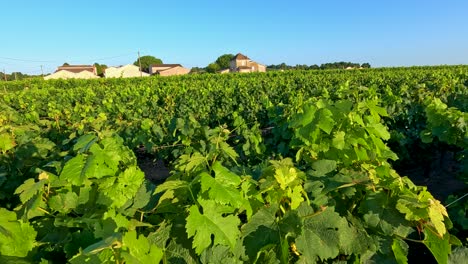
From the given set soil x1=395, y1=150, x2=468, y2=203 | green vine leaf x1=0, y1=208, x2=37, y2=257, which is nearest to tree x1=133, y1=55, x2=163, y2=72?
soil x1=395, y1=150, x2=468, y2=203

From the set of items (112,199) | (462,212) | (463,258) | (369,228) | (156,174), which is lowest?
(156,174)

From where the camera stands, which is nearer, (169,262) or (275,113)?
(169,262)

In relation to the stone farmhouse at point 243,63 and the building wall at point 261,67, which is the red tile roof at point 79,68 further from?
the building wall at point 261,67

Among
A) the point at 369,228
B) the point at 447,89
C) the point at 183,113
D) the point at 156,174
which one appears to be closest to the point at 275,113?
the point at 369,228

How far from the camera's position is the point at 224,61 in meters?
98.6

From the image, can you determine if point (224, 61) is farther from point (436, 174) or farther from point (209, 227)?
point (209, 227)

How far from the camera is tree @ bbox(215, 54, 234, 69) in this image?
9750cm

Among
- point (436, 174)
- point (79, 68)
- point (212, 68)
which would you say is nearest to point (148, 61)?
point (212, 68)

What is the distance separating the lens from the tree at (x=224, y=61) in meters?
97.5

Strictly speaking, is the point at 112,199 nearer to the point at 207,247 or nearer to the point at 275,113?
the point at 207,247

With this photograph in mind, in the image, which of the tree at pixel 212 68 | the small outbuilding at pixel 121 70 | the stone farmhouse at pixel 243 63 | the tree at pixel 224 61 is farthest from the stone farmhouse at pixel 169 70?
the tree at pixel 224 61

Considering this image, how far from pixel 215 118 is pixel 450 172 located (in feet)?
16.9

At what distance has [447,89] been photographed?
8266 millimetres

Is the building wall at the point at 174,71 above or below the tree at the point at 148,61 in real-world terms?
below
